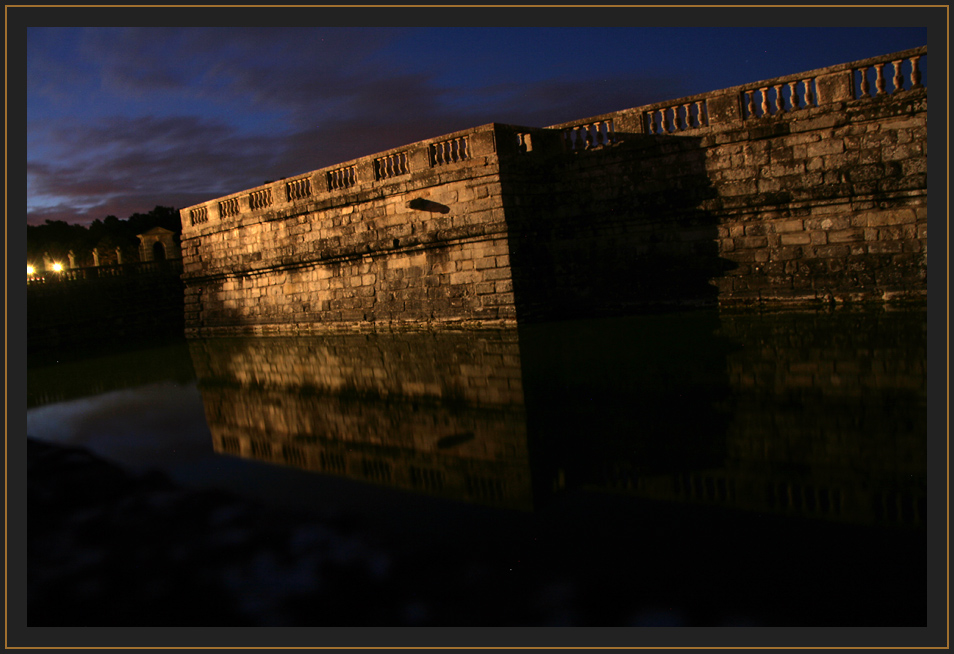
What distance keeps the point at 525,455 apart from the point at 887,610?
223 centimetres

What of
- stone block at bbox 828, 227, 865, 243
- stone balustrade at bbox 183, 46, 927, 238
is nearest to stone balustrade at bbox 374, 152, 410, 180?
stone balustrade at bbox 183, 46, 927, 238

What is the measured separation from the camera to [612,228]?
36.3 feet

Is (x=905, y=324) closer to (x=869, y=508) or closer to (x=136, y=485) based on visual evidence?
(x=869, y=508)

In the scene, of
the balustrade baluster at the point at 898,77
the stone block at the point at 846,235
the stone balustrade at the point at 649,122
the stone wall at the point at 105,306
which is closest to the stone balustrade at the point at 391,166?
the stone balustrade at the point at 649,122

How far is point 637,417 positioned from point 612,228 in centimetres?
708

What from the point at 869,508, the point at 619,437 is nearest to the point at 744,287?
the point at 619,437

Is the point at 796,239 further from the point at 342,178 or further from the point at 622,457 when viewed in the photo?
the point at 342,178

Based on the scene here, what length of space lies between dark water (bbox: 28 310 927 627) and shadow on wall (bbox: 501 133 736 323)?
2.35m

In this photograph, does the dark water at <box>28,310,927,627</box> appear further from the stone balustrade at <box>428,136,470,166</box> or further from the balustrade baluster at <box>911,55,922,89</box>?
the stone balustrade at <box>428,136,470,166</box>

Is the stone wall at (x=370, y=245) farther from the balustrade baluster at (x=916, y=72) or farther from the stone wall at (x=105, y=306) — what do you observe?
the balustrade baluster at (x=916, y=72)

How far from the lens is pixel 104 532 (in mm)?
3475

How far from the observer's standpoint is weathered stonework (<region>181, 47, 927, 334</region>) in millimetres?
8914

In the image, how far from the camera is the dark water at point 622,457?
2367mm

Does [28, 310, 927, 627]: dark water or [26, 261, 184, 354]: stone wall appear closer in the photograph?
[28, 310, 927, 627]: dark water
